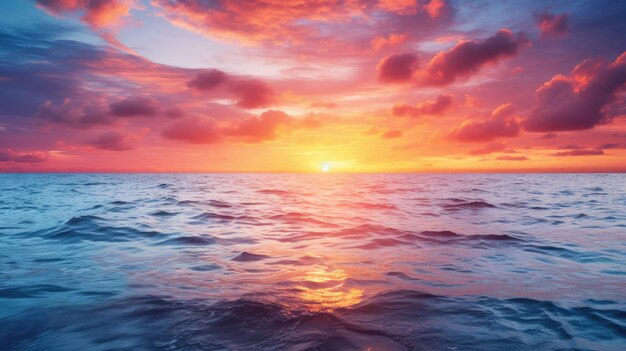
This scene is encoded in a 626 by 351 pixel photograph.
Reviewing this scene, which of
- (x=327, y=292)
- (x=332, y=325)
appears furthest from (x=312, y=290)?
(x=332, y=325)

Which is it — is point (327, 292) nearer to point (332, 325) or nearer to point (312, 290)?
point (312, 290)

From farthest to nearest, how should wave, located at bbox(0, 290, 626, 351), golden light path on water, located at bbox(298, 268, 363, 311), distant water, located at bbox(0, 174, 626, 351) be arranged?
golden light path on water, located at bbox(298, 268, 363, 311)
distant water, located at bbox(0, 174, 626, 351)
wave, located at bbox(0, 290, 626, 351)

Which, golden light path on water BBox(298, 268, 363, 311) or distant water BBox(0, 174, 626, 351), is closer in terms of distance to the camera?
distant water BBox(0, 174, 626, 351)

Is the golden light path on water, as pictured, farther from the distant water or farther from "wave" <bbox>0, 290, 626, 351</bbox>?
"wave" <bbox>0, 290, 626, 351</bbox>

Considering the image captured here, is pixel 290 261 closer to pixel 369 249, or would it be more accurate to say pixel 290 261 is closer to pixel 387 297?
pixel 369 249

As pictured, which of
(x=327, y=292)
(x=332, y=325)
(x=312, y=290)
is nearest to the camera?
(x=332, y=325)

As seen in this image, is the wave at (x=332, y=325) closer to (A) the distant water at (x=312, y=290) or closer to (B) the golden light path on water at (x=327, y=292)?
(A) the distant water at (x=312, y=290)

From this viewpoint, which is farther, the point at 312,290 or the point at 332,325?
the point at 312,290

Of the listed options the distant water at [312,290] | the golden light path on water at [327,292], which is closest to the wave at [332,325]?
the distant water at [312,290]

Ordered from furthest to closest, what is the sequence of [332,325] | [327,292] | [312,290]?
[312,290] → [327,292] → [332,325]

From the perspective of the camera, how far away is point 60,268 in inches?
336

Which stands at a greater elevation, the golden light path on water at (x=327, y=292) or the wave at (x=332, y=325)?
the wave at (x=332, y=325)

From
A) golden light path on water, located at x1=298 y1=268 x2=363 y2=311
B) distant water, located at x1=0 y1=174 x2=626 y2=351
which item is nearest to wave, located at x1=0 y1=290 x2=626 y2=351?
distant water, located at x1=0 y1=174 x2=626 y2=351

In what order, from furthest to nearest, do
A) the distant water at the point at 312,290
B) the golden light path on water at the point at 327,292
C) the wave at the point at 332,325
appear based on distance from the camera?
the golden light path on water at the point at 327,292
the distant water at the point at 312,290
the wave at the point at 332,325
